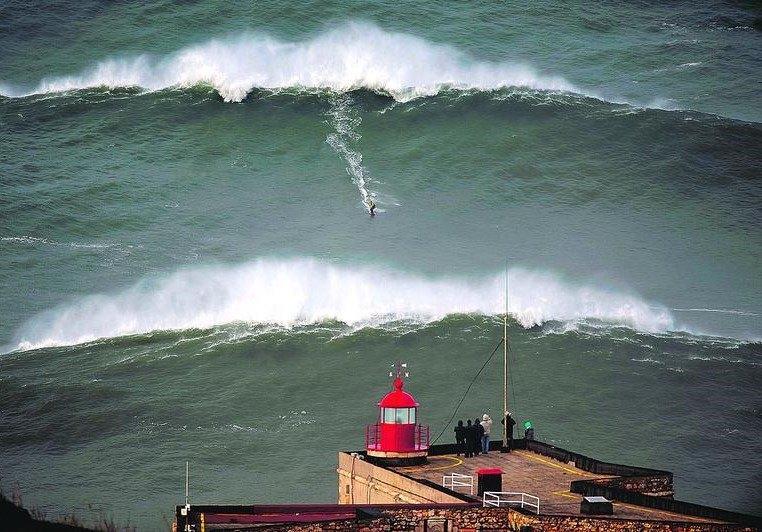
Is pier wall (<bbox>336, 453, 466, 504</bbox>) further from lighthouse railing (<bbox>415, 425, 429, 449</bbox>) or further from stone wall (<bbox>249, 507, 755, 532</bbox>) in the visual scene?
lighthouse railing (<bbox>415, 425, 429, 449</bbox>)

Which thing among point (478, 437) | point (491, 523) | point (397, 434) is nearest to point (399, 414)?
point (397, 434)

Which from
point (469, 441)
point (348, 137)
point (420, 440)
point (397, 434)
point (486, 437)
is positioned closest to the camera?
point (397, 434)

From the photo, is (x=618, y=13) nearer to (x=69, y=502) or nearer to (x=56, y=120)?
(x=56, y=120)

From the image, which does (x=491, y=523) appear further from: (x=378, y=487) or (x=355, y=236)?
(x=355, y=236)

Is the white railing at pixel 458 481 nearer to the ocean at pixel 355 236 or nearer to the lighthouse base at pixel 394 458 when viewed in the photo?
the lighthouse base at pixel 394 458

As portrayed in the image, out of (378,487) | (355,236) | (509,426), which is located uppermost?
(355,236)

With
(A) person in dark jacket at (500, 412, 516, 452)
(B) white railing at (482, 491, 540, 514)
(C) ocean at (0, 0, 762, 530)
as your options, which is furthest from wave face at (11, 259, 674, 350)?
(B) white railing at (482, 491, 540, 514)

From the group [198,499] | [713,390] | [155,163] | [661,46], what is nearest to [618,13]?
[661,46]

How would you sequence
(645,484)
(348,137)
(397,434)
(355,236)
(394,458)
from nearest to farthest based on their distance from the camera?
(645,484)
(394,458)
(397,434)
(355,236)
(348,137)
